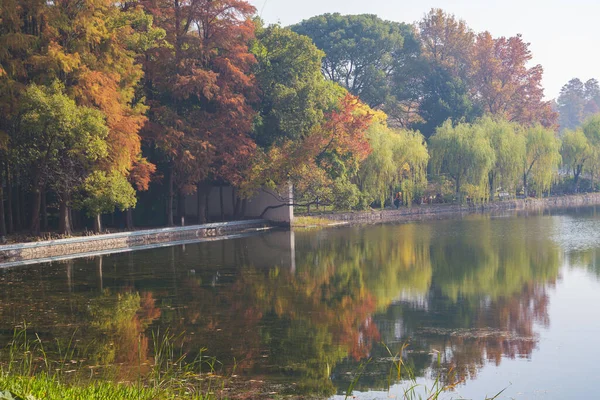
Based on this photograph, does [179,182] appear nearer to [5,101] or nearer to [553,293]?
[5,101]

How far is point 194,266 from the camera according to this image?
18906 millimetres

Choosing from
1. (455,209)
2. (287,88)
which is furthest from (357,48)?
(287,88)

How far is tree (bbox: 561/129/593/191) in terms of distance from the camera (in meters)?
49.2

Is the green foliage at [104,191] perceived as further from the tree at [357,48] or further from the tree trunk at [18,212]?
the tree at [357,48]

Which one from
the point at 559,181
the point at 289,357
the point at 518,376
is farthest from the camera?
the point at 559,181

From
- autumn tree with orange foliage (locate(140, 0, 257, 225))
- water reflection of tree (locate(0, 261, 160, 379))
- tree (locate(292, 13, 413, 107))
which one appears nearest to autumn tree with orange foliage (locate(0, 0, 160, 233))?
autumn tree with orange foliage (locate(140, 0, 257, 225))

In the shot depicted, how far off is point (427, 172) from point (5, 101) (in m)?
28.5

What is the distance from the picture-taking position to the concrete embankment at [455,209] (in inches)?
1385

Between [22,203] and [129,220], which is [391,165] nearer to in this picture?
[129,220]

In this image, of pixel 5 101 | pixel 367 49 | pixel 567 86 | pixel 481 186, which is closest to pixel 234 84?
pixel 5 101

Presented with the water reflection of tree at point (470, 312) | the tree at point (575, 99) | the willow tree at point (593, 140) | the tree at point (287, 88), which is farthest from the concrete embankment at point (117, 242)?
the tree at point (575, 99)

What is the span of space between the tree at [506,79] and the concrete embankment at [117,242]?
29.5 metres

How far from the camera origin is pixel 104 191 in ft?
74.9

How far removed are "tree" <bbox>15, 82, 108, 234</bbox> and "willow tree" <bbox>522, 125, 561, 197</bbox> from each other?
2983 centimetres
